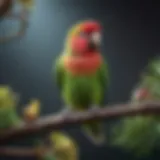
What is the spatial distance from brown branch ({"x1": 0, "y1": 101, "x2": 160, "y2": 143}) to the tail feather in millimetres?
128

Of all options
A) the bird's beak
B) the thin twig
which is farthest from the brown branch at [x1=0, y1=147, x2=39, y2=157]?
the bird's beak

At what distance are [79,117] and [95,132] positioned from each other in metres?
0.17

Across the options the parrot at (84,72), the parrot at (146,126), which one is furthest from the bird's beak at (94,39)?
the parrot at (146,126)

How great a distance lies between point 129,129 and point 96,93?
0.14 metres

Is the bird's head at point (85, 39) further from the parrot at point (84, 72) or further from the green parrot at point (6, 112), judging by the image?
the green parrot at point (6, 112)

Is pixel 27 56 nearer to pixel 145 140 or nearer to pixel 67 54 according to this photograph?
pixel 67 54

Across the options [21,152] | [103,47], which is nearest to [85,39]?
A: [103,47]

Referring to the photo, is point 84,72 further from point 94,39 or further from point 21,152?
point 21,152

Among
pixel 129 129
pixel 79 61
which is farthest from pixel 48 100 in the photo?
pixel 129 129

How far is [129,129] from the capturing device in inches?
28.8

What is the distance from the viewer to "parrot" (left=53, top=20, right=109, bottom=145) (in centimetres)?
82

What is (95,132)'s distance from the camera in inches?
33.4

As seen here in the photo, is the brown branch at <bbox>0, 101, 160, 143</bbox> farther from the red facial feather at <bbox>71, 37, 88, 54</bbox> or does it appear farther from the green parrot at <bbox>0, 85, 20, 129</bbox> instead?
the red facial feather at <bbox>71, 37, 88, 54</bbox>

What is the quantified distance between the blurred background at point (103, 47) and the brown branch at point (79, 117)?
234mm
